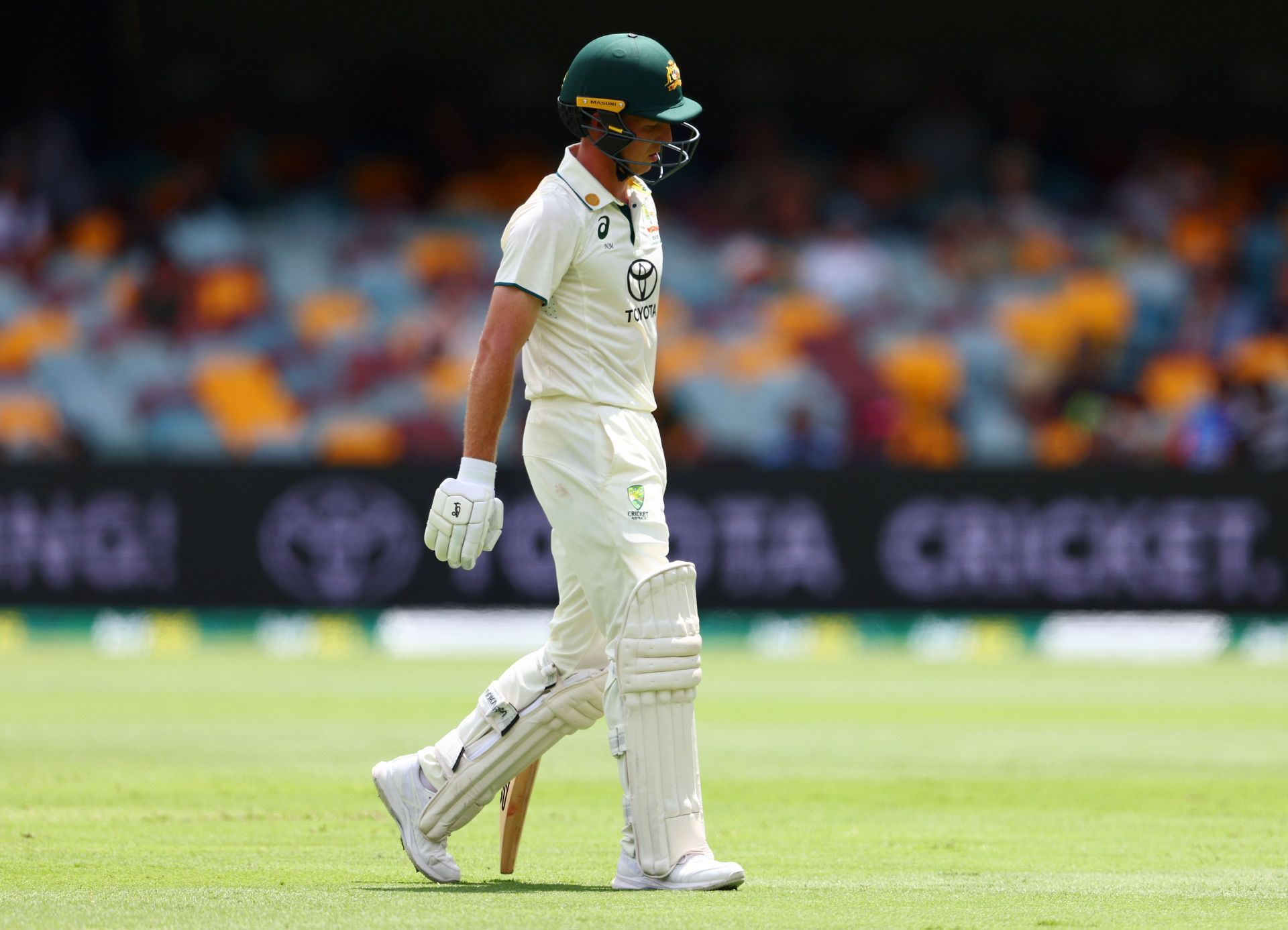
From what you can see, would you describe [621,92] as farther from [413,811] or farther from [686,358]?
[686,358]

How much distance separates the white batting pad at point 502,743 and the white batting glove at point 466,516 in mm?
377

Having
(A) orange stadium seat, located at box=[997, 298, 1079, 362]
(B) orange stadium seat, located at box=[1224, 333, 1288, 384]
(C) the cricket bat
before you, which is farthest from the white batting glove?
(A) orange stadium seat, located at box=[997, 298, 1079, 362]

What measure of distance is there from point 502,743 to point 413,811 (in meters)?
0.26

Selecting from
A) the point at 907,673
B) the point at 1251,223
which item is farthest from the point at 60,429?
the point at 1251,223

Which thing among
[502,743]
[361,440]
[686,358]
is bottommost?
[502,743]

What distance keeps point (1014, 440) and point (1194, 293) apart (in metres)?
2.09

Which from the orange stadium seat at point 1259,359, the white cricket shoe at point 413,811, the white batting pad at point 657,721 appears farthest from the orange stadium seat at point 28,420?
the white batting pad at point 657,721

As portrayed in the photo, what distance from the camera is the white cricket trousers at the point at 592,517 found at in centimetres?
401

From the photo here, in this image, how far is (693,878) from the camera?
3977mm

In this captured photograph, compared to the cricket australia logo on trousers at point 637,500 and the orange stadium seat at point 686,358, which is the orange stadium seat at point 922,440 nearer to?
the orange stadium seat at point 686,358

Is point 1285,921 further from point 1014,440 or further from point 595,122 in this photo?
point 1014,440

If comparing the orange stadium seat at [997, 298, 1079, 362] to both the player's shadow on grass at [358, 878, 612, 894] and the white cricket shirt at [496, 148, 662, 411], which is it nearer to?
the white cricket shirt at [496, 148, 662, 411]

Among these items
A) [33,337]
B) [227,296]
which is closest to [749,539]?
[227,296]

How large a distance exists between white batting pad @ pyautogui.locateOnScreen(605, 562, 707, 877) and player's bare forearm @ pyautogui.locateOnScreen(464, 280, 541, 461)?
17.2 inches
